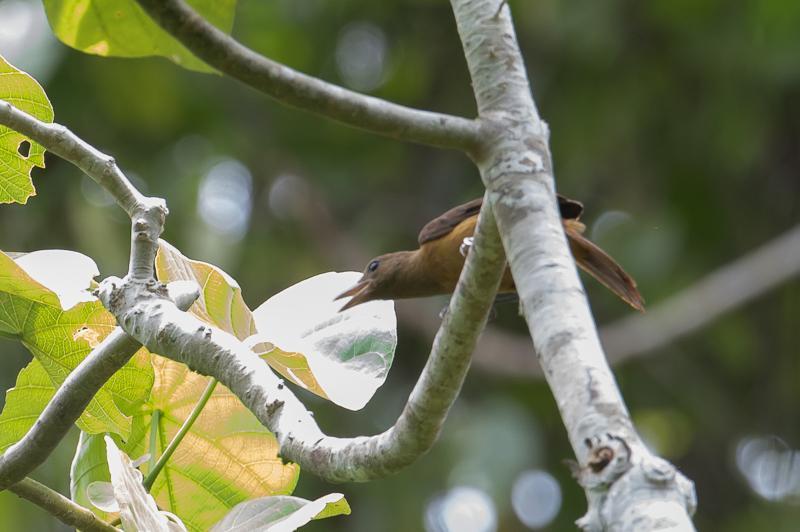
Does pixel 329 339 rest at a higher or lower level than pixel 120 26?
lower

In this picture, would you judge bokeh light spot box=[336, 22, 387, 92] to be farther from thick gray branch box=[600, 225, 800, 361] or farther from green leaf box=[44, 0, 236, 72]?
green leaf box=[44, 0, 236, 72]

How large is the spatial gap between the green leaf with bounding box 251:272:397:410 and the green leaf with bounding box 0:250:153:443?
266mm

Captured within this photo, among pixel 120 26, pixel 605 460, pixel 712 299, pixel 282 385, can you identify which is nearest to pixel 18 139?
pixel 120 26

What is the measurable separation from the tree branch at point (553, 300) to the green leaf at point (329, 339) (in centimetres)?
73

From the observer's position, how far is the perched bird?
3.61 m

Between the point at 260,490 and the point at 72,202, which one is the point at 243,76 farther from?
the point at 72,202

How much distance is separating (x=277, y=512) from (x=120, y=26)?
1.09m

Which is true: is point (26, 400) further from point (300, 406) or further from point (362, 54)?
point (362, 54)

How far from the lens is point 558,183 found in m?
8.77

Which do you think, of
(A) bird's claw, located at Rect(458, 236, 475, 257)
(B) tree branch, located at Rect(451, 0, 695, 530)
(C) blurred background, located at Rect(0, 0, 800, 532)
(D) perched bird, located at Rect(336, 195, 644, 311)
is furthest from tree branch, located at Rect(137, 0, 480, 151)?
(C) blurred background, located at Rect(0, 0, 800, 532)

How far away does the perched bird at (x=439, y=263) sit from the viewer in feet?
11.8

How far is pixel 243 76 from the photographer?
1356 mm

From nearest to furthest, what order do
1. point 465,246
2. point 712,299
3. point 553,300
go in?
point 553,300 → point 465,246 → point 712,299

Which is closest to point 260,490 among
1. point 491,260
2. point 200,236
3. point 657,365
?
point 491,260
